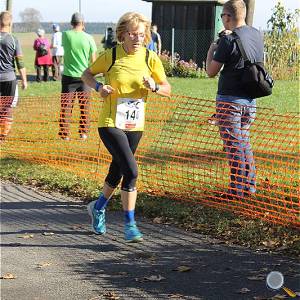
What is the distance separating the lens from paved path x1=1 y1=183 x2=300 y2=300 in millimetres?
5496

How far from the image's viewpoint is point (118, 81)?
6824 millimetres

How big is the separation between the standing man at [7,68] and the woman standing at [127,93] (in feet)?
17.6

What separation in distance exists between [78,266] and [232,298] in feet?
4.47

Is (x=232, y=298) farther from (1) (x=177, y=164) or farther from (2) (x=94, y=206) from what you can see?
(1) (x=177, y=164)

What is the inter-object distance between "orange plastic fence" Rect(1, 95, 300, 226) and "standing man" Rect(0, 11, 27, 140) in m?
0.04

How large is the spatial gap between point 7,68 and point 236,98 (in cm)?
526

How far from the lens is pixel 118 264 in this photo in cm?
617

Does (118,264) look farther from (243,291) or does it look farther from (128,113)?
(128,113)

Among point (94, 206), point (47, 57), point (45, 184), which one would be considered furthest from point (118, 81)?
point (47, 57)

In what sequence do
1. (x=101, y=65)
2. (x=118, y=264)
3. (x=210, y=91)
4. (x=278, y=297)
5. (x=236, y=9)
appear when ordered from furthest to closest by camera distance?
(x=210, y=91), (x=236, y=9), (x=101, y=65), (x=118, y=264), (x=278, y=297)

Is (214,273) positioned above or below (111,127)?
below

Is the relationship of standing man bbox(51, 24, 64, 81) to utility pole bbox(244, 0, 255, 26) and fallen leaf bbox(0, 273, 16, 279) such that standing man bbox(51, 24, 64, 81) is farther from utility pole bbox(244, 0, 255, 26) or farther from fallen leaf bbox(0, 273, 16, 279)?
fallen leaf bbox(0, 273, 16, 279)

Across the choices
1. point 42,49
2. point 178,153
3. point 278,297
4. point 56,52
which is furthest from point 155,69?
point 56,52

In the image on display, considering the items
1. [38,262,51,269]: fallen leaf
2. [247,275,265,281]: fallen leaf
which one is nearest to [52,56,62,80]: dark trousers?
[38,262,51,269]: fallen leaf
